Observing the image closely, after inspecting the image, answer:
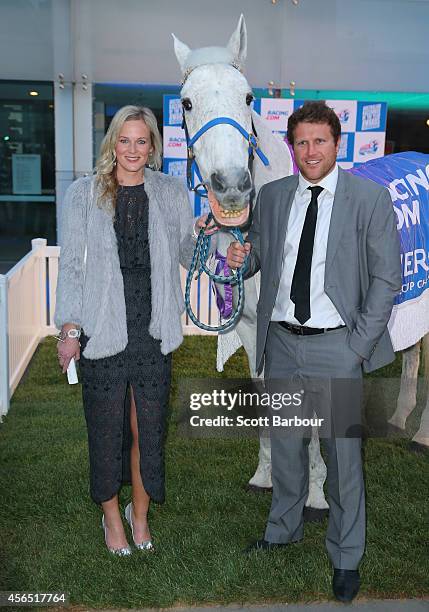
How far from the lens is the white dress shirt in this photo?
2.67 metres

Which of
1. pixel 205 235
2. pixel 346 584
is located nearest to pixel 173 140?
pixel 205 235

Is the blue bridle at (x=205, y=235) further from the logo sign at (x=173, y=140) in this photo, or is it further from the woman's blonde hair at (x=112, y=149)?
the logo sign at (x=173, y=140)

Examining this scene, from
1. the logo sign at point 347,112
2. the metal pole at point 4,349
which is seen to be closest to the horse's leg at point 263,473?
the metal pole at point 4,349

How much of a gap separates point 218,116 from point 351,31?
7.95m

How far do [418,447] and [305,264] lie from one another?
7.80 feet

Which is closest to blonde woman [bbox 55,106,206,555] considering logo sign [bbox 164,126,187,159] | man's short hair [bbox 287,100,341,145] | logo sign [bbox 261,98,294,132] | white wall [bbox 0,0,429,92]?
man's short hair [bbox 287,100,341,145]

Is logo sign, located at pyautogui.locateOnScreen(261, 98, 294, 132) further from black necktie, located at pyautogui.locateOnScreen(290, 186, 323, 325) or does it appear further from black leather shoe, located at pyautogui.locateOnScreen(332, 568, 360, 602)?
black leather shoe, located at pyautogui.locateOnScreen(332, 568, 360, 602)

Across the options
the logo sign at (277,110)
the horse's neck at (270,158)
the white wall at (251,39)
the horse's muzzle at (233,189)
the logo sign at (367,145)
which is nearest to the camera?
the horse's muzzle at (233,189)

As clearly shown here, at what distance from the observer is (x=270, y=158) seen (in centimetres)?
339

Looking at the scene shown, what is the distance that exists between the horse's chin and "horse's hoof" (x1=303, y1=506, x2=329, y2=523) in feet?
5.59

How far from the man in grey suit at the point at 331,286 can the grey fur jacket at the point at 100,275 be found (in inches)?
12.3

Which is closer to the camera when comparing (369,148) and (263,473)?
(263,473)

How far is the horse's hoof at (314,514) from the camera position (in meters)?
3.51

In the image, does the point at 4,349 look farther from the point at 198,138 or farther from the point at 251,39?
the point at 251,39
